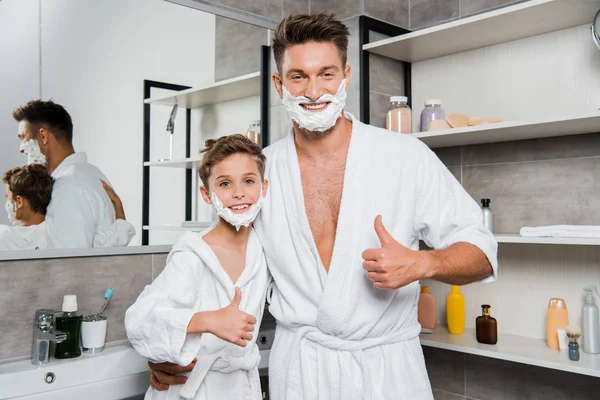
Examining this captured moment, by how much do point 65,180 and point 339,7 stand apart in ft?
4.71

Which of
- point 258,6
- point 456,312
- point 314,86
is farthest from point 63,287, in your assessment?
point 456,312

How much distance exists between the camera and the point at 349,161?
1558mm

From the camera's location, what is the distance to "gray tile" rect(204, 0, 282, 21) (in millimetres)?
2352

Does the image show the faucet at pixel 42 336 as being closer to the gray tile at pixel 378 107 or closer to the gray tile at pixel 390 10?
the gray tile at pixel 378 107

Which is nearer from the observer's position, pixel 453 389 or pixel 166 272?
pixel 166 272

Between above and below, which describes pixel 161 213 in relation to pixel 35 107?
below

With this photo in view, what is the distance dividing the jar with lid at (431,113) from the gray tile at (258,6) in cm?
76

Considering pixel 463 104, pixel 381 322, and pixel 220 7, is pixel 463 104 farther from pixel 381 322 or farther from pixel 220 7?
pixel 381 322

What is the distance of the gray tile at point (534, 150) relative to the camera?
2.11 meters

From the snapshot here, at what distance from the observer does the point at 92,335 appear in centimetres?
182

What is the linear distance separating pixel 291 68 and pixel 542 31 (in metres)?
1.21

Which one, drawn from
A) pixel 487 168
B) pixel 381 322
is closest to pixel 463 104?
pixel 487 168

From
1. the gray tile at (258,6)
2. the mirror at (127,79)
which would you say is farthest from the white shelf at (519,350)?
the gray tile at (258,6)

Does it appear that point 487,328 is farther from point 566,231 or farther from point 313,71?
point 313,71
